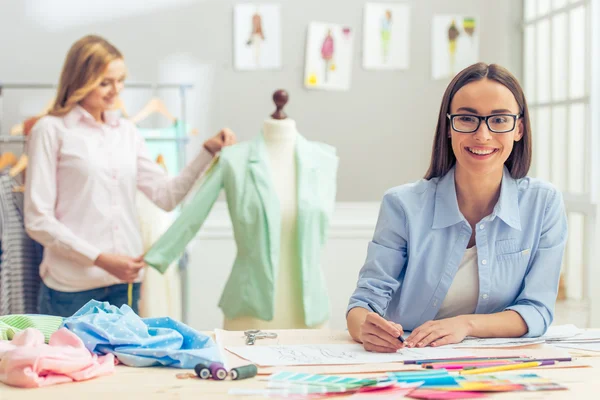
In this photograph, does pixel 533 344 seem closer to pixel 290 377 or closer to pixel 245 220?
pixel 290 377

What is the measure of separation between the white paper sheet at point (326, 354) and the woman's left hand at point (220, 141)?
1.26 meters

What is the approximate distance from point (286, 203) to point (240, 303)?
0.37 m

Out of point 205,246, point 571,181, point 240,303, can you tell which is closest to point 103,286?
point 240,303

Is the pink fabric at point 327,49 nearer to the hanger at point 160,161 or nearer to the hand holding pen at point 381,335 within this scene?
the hanger at point 160,161

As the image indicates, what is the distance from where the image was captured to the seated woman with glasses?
75.0 inches

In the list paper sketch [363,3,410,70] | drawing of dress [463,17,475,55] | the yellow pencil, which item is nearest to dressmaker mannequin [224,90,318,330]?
the yellow pencil

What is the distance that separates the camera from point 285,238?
2.70 meters

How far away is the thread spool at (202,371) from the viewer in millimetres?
1521

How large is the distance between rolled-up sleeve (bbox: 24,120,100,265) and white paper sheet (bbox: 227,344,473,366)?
1.19m

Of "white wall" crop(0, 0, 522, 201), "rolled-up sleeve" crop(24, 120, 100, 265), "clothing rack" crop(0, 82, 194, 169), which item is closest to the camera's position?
"rolled-up sleeve" crop(24, 120, 100, 265)

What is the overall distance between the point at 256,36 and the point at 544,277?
2.71m

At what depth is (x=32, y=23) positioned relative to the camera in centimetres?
417

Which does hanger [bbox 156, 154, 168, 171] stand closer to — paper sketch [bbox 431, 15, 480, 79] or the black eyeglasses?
paper sketch [bbox 431, 15, 480, 79]

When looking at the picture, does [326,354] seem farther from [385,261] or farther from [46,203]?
[46,203]
